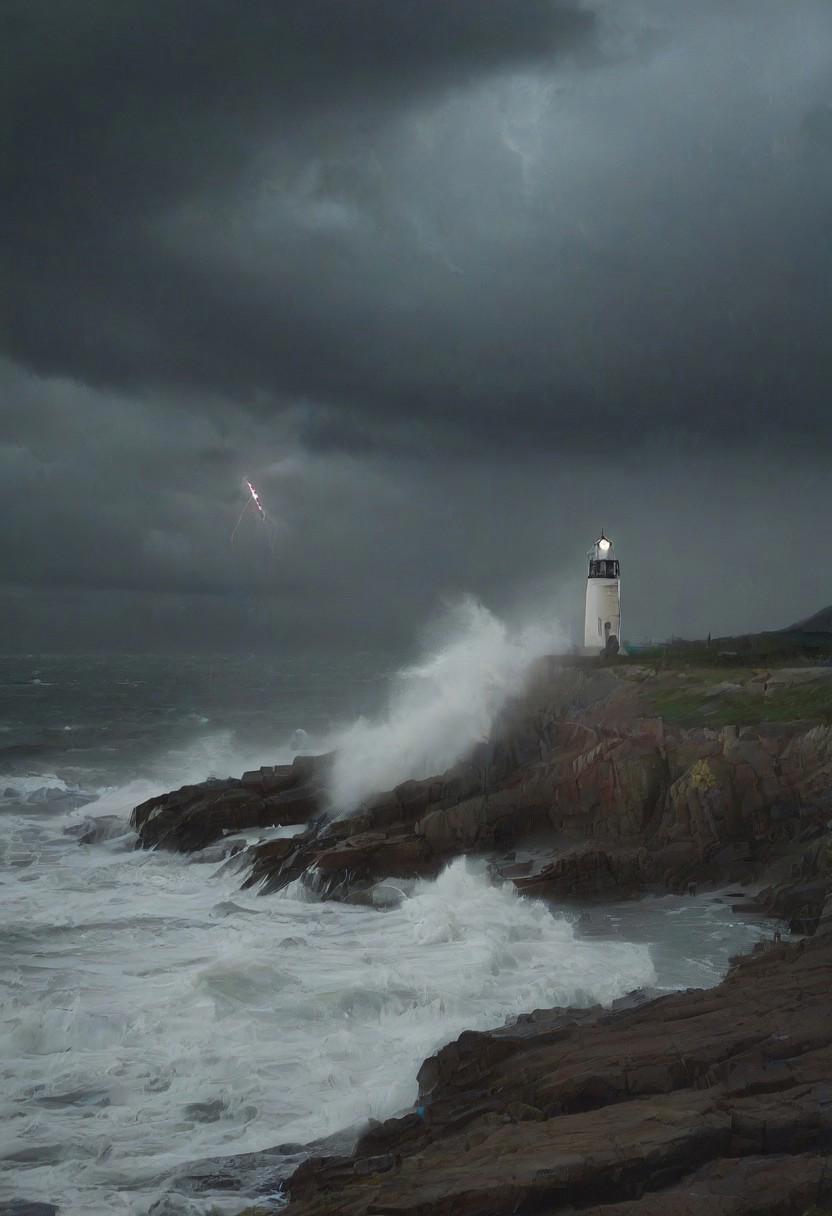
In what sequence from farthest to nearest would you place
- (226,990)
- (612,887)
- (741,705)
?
(741,705), (612,887), (226,990)

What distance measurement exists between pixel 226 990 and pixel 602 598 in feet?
104

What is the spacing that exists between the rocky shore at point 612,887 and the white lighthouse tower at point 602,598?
704 centimetres

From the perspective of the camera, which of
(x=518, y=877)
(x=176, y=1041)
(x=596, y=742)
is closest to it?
(x=176, y=1041)

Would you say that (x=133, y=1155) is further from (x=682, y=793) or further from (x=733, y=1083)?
(x=682, y=793)

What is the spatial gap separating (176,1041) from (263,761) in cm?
3160

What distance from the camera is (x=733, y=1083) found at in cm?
783

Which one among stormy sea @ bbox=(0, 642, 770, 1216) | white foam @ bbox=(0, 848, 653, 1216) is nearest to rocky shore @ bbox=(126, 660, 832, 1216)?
Answer: stormy sea @ bbox=(0, 642, 770, 1216)

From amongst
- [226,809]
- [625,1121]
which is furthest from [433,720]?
[625,1121]

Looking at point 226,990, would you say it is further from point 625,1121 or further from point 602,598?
point 602,598

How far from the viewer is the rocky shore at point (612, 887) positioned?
22.2ft

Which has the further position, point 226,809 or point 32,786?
point 32,786

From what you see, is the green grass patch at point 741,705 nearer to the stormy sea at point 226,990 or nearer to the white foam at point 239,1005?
the stormy sea at point 226,990

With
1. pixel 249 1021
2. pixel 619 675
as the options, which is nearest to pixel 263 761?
pixel 619 675

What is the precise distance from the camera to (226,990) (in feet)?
45.5
